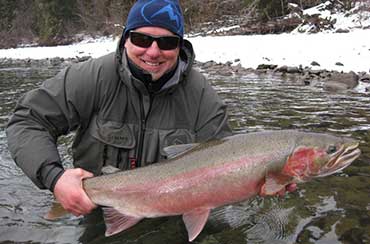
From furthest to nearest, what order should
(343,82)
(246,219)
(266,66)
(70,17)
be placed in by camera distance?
(70,17) < (266,66) < (343,82) < (246,219)

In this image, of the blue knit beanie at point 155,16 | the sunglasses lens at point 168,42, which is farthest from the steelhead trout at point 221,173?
the blue knit beanie at point 155,16

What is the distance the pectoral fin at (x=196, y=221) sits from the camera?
9.87 feet

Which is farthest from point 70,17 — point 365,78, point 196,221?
point 196,221

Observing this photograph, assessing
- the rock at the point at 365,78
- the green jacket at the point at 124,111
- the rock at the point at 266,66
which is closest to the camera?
the green jacket at the point at 124,111

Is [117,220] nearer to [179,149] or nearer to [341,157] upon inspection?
[179,149]

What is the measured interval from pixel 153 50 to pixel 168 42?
13cm

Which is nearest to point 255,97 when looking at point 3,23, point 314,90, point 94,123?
point 314,90

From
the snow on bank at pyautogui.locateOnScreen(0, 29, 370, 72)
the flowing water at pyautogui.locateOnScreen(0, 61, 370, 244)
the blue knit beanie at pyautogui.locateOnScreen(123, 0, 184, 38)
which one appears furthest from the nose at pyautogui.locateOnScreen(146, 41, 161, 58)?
the snow on bank at pyautogui.locateOnScreen(0, 29, 370, 72)

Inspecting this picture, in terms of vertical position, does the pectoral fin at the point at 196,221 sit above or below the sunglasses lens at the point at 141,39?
below

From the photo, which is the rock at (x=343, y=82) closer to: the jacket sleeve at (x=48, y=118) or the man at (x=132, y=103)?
the man at (x=132, y=103)

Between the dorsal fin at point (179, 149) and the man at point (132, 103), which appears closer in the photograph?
the dorsal fin at point (179, 149)

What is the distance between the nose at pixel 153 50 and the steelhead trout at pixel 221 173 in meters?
0.70

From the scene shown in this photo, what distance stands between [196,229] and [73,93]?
128 cm

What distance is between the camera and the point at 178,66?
3594 millimetres
